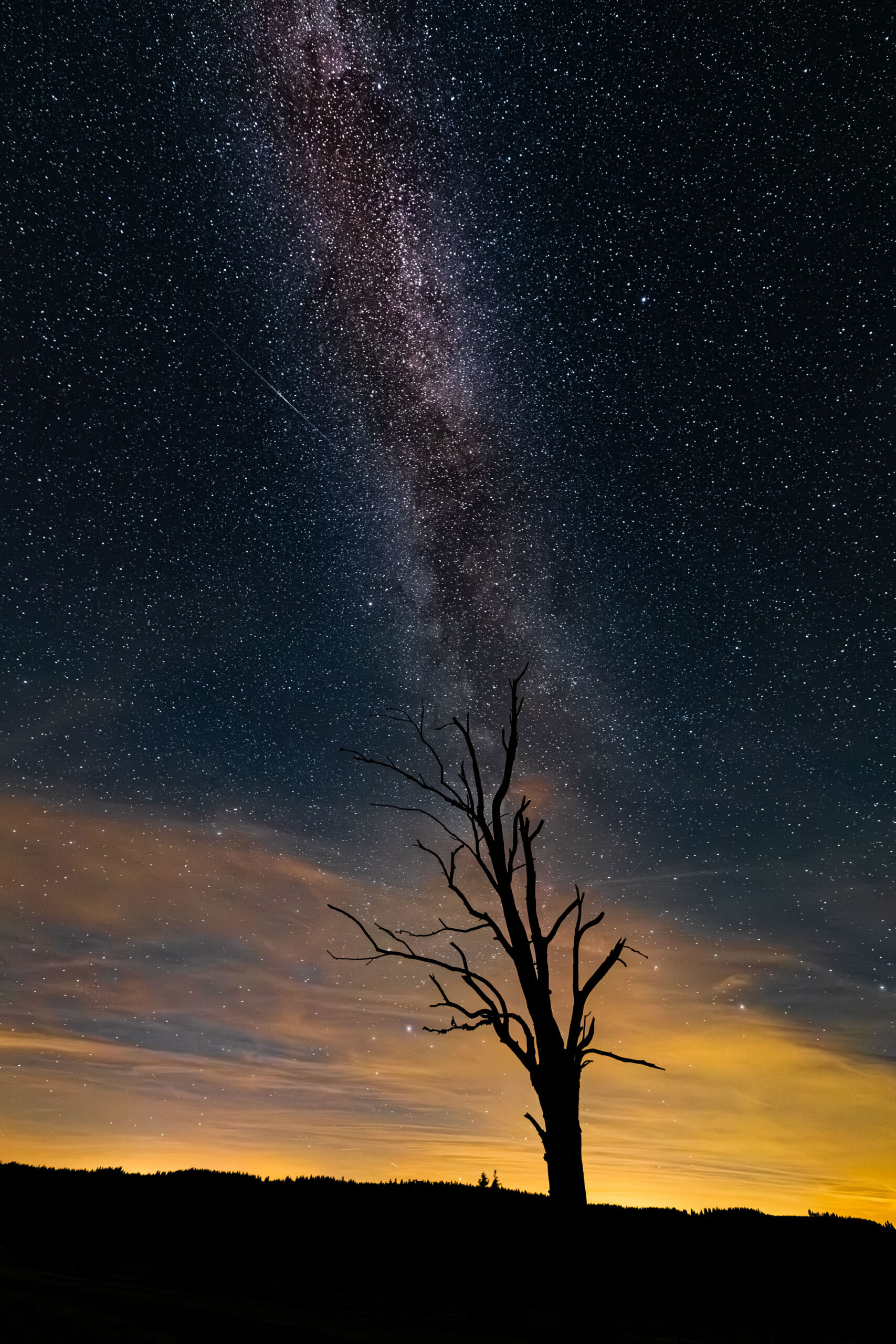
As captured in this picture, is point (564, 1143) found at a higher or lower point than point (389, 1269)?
higher

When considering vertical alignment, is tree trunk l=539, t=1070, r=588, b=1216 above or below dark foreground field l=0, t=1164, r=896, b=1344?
above

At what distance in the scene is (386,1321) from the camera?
592 inches

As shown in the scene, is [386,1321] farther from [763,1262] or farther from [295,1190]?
[295,1190]

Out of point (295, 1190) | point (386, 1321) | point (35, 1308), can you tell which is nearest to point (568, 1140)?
point (35, 1308)

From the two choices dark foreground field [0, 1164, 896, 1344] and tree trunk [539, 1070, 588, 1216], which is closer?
tree trunk [539, 1070, 588, 1216]

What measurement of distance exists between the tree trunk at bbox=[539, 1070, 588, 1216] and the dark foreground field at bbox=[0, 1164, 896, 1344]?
618 cm

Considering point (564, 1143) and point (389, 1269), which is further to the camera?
point (389, 1269)

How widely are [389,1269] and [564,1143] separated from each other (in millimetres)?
13002

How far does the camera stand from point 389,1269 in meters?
17.4

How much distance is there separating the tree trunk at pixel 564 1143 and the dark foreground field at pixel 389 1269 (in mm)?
6178

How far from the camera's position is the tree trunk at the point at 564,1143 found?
24.0 ft

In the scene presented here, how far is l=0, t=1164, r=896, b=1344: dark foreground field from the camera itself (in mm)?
14188

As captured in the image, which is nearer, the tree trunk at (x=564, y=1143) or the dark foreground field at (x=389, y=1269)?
the tree trunk at (x=564, y=1143)

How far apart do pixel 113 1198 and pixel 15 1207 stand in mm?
2614
